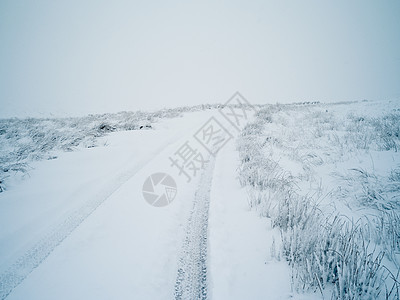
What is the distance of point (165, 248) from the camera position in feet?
11.9

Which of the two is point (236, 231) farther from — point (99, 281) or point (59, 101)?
point (59, 101)

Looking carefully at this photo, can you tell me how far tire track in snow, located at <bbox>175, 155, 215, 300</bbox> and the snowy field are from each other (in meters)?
0.02

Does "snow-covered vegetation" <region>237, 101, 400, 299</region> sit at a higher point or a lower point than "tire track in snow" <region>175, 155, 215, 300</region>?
higher

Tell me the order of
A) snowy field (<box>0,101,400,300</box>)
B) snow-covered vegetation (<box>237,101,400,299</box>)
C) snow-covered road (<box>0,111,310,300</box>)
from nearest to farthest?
1. snow-covered vegetation (<box>237,101,400,299</box>)
2. snowy field (<box>0,101,400,300</box>)
3. snow-covered road (<box>0,111,310,300</box>)

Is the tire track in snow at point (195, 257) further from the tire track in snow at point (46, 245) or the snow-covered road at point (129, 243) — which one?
the tire track in snow at point (46, 245)

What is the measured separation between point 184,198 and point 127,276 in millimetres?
2508

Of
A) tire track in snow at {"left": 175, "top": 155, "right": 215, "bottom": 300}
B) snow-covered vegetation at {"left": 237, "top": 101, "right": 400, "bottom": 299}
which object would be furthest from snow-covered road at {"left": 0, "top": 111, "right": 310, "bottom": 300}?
snow-covered vegetation at {"left": 237, "top": 101, "right": 400, "bottom": 299}

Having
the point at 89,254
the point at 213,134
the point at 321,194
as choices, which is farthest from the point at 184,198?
the point at 213,134

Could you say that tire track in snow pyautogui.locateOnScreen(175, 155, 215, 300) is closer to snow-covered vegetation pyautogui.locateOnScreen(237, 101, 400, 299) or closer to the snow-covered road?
the snow-covered road

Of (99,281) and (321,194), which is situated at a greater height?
(321,194)

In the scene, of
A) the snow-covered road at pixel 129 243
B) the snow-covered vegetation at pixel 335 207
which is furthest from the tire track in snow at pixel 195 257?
the snow-covered vegetation at pixel 335 207

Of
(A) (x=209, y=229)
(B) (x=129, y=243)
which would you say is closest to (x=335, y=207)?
(A) (x=209, y=229)

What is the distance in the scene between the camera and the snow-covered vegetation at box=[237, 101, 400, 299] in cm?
244

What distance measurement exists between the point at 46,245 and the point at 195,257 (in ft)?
8.20
